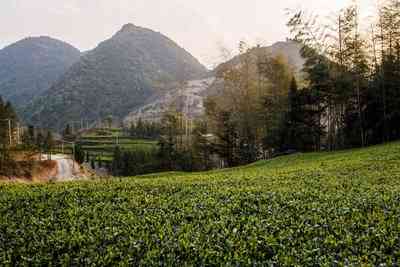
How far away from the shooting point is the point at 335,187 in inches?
415

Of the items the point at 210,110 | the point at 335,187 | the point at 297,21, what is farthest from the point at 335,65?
the point at 335,187

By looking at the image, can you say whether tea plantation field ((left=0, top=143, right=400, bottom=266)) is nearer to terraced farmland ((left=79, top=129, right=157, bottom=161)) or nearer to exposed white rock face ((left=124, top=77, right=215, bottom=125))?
terraced farmland ((left=79, top=129, right=157, bottom=161))

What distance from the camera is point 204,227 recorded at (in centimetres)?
659

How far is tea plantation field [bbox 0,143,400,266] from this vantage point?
16.8 feet

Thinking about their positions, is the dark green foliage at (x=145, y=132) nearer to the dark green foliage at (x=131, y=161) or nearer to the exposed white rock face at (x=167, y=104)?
the dark green foliage at (x=131, y=161)

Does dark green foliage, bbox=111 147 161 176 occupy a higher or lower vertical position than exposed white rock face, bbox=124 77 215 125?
lower

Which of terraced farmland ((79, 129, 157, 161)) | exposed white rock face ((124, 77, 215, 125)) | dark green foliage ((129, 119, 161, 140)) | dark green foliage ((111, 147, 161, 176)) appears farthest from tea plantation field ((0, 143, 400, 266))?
exposed white rock face ((124, 77, 215, 125))

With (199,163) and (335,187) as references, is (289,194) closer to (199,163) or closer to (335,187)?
(335,187)

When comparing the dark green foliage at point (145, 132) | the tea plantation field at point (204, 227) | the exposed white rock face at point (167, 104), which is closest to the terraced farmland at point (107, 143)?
the dark green foliage at point (145, 132)

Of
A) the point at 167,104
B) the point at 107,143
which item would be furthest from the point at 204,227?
the point at 167,104

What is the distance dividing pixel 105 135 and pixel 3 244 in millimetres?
101255

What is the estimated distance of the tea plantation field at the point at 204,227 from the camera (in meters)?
5.11

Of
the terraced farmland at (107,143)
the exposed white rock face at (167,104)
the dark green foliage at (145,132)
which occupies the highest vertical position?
the exposed white rock face at (167,104)

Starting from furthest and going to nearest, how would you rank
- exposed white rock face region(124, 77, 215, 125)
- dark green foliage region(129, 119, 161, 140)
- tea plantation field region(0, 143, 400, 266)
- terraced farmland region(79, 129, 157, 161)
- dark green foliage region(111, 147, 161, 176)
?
1. exposed white rock face region(124, 77, 215, 125)
2. dark green foliage region(129, 119, 161, 140)
3. terraced farmland region(79, 129, 157, 161)
4. dark green foliage region(111, 147, 161, 176)
5. tea plantation field region(0, 143, 400, 266)
